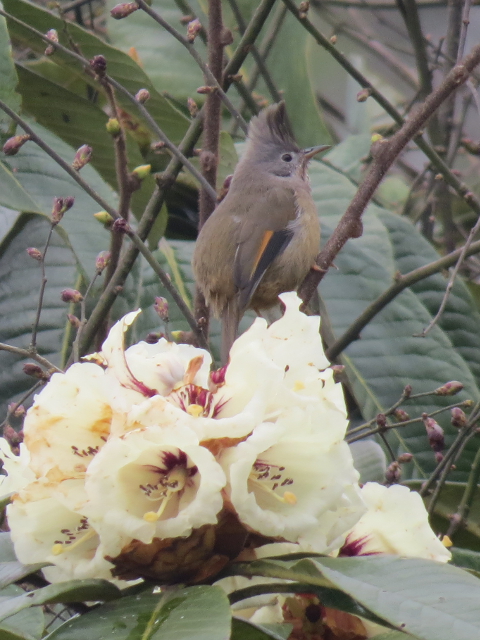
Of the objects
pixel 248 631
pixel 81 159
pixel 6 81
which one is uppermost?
pixel 6 81

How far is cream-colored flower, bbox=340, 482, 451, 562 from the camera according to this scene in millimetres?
1187

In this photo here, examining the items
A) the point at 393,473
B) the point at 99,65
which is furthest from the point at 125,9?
the point at 393,473

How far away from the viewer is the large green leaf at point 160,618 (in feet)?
2.94

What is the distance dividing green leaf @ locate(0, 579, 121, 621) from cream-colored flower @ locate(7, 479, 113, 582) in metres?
0.03

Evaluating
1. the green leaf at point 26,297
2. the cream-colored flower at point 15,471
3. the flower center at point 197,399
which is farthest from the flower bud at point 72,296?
the flower center at point 197,399

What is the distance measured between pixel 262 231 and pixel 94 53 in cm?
102

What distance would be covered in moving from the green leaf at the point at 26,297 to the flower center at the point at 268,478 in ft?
5.37

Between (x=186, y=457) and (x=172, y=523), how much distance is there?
0.10 m

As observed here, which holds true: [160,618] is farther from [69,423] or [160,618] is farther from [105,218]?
[105,218]

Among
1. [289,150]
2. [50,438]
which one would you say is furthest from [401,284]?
[289,150]

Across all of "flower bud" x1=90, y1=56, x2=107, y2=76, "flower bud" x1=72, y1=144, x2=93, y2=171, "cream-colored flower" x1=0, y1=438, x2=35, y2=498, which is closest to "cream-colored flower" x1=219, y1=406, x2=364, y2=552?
"cream-colored flower" x1=0, y1=438, x2=35, y2=498

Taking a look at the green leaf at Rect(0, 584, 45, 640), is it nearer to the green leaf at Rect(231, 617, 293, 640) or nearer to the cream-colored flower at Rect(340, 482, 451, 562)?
the green leaf at Rect(231, 617, 293, 640)

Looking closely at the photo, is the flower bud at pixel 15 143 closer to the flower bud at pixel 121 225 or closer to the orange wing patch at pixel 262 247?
the flower bud at pixel 121 225

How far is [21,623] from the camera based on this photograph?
1046 mm
